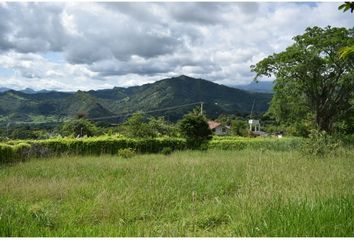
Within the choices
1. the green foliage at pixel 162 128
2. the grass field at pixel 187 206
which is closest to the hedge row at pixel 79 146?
the green foliage at pixel 162 128

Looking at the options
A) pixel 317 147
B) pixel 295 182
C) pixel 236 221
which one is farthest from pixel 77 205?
pixel 317 147

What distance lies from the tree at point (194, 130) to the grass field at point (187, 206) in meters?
19.6

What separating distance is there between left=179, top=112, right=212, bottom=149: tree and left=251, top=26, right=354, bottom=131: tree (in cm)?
707

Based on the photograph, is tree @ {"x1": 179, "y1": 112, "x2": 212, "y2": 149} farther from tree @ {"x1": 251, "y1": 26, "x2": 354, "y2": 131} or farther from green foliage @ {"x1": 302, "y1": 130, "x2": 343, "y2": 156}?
green foliage @ {"x1": 302, "y1": 130, "x2": 343, "y2": 156}

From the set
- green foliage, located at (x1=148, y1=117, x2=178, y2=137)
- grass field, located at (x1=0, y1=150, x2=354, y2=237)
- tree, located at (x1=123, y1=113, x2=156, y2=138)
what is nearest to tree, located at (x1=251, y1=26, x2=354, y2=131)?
green foliage, located at (x1=148, y1=117, x2=178, y2=137)

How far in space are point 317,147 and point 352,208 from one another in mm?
11113

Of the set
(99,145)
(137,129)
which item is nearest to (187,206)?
(99,145)

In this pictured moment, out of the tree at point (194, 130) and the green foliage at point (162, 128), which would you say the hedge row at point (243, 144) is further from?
the green foliage at point (162, 128)

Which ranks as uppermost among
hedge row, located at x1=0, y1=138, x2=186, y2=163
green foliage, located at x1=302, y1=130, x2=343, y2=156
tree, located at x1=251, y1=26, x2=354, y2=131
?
tree, located at x1=251, y1=26, x2=354, y2=131

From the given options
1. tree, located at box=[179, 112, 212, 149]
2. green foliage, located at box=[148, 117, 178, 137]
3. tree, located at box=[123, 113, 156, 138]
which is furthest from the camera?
green foliage, located at box=[148, 117, 178, 137]

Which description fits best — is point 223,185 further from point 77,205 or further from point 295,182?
point 77,205

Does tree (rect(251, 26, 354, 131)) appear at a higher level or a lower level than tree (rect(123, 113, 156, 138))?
higher

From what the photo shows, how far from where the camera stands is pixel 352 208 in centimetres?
497

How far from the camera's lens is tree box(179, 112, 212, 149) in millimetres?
29609
